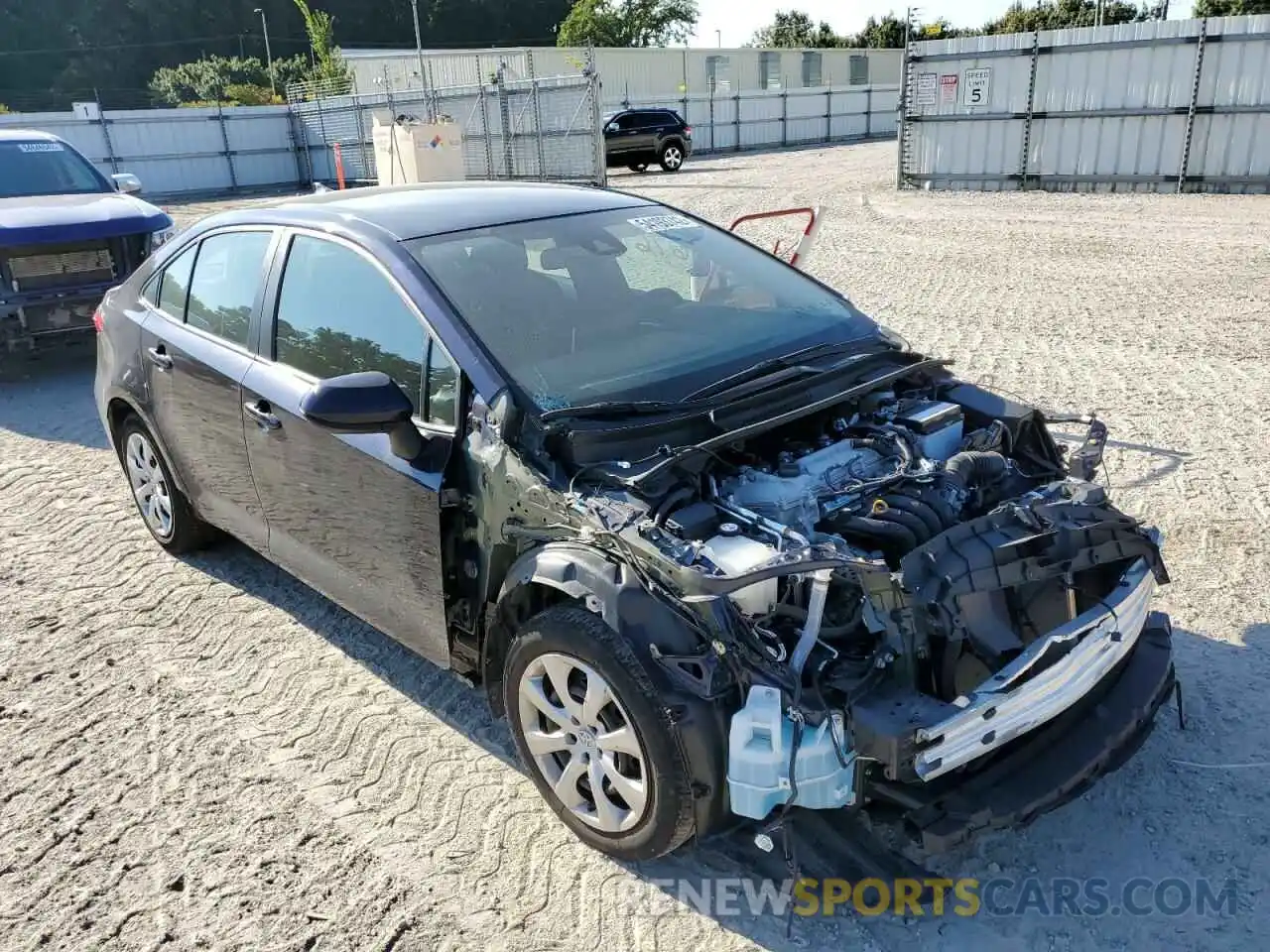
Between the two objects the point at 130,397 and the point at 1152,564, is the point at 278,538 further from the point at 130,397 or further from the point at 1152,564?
the point at 1152,564

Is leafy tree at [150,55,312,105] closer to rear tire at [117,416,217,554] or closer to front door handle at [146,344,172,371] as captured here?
rear tire at [117,416,217,554]

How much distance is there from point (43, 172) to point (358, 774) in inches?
346

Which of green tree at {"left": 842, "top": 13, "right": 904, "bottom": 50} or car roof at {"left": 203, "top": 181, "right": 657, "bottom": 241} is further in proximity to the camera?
green tree at {"left": 842, "top": 13, "right": 904, "bottom": 50}

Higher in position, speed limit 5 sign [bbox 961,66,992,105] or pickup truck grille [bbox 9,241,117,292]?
speed limit 5 sign [bbox 961,66,992,105]

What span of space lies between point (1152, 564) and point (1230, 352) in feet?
18.1

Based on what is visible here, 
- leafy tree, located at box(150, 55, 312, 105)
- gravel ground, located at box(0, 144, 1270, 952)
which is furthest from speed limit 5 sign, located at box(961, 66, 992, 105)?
leafy tree, located at box(150, 55, 312, 105)

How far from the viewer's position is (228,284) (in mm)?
4305

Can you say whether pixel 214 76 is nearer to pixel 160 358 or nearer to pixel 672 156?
pixel 672 156

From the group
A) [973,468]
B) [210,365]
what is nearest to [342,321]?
[210,365]

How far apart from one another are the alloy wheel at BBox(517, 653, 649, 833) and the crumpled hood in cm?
733

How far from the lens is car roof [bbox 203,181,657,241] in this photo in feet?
12.5

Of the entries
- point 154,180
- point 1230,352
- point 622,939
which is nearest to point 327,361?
point 622,939

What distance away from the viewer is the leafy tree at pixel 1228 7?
45.1m

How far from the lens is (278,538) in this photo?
13.4 ft
